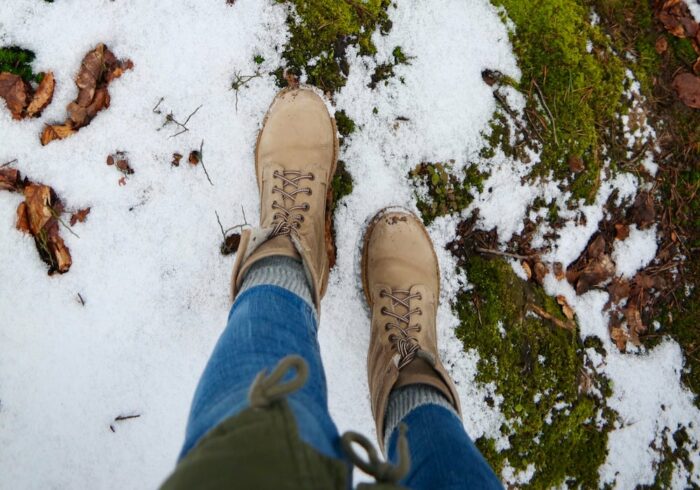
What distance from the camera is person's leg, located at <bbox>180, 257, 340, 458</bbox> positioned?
1111mm

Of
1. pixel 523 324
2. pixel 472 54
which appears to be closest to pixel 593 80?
pixel 472 54

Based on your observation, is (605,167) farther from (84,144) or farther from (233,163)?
(84,144)

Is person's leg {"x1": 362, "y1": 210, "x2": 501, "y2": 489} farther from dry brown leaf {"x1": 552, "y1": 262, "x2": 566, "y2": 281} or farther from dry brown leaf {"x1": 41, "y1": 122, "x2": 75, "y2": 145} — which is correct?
dry brown leaf {"x1": 41, "y1": 122, "x2": 75, "y2": 145}

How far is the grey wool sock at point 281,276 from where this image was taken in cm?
170

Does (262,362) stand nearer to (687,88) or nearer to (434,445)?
(434,445)

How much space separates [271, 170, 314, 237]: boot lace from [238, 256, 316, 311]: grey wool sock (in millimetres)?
161

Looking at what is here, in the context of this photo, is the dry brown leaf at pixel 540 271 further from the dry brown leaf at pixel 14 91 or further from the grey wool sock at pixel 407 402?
the dry brown leaf at pixel 14 91

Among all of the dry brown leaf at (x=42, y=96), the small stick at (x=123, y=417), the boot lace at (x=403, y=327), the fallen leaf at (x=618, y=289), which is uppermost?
the dry brown leaf at (x=42, y=96)

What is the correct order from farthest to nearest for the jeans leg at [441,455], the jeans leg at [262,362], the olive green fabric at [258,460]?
the jeans leg at [441,455] < the jeans leg at [262,362] < the olive green fabric at [258,460]

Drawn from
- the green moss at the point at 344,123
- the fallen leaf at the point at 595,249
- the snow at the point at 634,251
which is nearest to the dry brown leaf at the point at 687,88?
the snow at the point at 634,251

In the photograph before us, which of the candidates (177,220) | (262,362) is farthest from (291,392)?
(177,220)

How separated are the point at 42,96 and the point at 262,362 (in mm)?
1602

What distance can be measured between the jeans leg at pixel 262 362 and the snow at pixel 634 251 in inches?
63.4

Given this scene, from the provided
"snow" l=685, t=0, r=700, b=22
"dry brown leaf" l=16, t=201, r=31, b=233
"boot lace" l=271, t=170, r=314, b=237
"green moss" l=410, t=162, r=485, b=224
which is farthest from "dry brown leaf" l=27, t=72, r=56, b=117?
"snow" l=685, t=0, r=700, b=22
